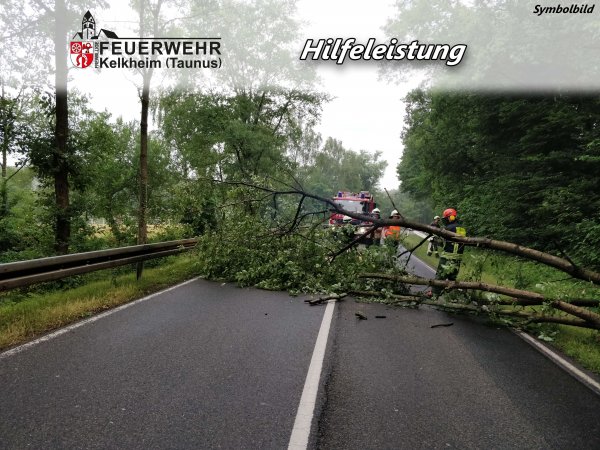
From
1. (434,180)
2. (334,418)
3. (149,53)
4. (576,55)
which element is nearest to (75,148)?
(149,53)

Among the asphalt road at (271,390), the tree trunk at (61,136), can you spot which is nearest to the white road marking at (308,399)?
the asphalt road at (271,390)

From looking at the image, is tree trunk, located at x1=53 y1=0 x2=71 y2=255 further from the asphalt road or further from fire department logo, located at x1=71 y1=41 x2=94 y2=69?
the asphalt road

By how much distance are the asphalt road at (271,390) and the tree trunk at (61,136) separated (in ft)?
20.6

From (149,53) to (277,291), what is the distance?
7.61m

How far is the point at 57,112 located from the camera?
9.70 m

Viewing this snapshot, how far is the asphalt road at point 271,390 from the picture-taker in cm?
266

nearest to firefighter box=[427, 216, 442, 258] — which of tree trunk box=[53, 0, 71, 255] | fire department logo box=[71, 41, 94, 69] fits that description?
tree trunk box=[53, 0, 71, 255]

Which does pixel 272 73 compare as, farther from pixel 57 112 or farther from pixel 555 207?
pixel 555 207

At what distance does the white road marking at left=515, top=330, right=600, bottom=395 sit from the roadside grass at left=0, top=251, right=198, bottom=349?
6.38 meters

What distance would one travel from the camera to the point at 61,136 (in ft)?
31.8

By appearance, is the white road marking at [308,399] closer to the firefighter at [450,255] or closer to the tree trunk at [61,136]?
the firefighter at [450,255]

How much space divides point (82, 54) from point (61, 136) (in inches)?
101

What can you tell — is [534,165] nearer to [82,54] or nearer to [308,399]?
[308,399]

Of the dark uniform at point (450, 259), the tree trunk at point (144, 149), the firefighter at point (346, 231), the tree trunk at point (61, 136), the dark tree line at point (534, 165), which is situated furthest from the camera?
the dark tree line at point (534, 165)
